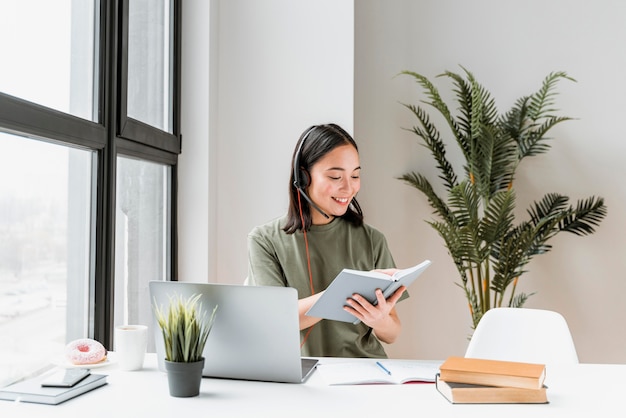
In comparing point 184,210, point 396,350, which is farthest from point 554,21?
point 184,210

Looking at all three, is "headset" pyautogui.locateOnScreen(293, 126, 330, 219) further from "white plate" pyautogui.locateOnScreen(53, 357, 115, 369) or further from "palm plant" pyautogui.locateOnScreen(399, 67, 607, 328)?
"palm plant" pyautogui.locateOnScreen(399, 67, 607, 328)

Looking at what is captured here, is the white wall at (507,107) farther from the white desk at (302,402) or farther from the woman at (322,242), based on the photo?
the white desk at (302,402)

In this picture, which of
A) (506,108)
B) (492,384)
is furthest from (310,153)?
(506,108)

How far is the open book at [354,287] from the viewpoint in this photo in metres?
1.54

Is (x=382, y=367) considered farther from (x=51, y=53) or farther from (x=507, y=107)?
(x=507, y=107)

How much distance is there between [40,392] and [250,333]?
0.46m

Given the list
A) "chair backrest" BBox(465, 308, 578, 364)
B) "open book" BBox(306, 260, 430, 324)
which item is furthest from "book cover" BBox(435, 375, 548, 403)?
"chair backrest" BBox(465, 308, 578, 364)

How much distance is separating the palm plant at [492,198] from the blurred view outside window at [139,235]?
1.31 meters

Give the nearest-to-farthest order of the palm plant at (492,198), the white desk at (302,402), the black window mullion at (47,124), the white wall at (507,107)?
the white desk at (302,402) < the black window mullion at (47,124) < the palm plant at (492,198) < the white wall at (507,107)

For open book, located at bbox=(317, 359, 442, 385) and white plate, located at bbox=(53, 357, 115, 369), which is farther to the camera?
white plate, located at bbox=(53, 357, 115, 369)

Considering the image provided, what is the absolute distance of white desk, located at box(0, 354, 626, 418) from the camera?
1209mm

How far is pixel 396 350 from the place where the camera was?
352 cm

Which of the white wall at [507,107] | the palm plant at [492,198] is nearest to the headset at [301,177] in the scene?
the palm plant at [492,198]

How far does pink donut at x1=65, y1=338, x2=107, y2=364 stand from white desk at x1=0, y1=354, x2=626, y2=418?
0.11 metres
